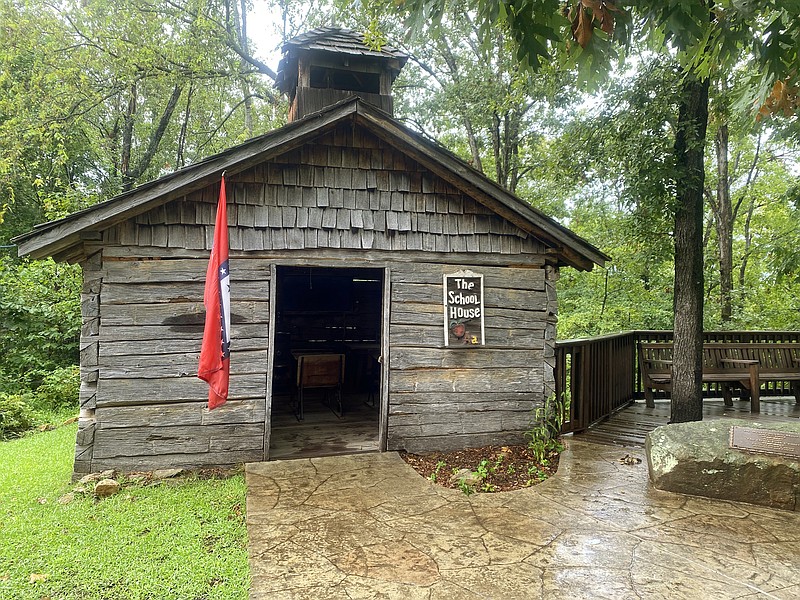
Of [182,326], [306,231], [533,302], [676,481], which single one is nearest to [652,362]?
[533,302]

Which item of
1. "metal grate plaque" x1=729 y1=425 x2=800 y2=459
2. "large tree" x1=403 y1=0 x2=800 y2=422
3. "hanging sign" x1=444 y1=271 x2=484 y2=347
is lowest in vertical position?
"metal grate plaque" x1=729 y1=425 x2=800 y2=459

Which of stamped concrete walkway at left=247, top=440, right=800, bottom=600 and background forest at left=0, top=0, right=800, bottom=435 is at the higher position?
background forest at left=0, top=0, right=800, bottom=435

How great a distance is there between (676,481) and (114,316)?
5.90 meters

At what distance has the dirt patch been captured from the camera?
522 centimetres

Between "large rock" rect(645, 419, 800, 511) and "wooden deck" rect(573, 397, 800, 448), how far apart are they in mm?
1628

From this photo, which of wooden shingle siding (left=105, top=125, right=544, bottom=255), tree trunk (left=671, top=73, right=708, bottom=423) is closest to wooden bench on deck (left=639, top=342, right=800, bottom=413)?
tree trunk (left=671, top=73, right=708, bottom=423)

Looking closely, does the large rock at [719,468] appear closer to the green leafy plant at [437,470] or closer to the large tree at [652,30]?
the green leafy plant at [437,470]

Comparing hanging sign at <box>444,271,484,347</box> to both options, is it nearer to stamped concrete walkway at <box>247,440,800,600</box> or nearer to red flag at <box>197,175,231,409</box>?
stamped concrete walkway at <box>247,440,800,600</box>

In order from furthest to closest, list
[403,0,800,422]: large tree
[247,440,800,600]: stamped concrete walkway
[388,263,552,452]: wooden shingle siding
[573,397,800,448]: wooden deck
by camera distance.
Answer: [573,397,800,448]: wooden deck < [388,263,552,452]: wooden shingle siding < [247,440,800,600]: stamped concrete walkway < [403,0,800,422]: large tree

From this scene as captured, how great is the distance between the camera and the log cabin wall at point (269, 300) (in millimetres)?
5270

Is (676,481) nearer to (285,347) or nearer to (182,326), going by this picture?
(182,326)

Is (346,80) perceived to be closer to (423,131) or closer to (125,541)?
(125,541)

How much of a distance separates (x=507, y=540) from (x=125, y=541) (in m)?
2.98

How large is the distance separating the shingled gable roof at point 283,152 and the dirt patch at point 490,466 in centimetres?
262
